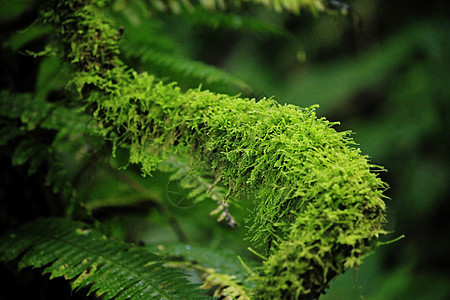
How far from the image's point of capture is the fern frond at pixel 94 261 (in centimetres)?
82

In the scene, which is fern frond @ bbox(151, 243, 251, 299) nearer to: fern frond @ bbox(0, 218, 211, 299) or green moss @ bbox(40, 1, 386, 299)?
fern frond @ bbox(0, 218, 211, 299)

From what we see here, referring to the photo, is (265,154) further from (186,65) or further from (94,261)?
(186,65)

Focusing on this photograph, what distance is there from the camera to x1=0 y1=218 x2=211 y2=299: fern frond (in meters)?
0.82

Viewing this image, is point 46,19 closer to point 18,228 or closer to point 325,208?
point 18,228

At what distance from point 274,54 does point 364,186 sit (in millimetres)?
4818

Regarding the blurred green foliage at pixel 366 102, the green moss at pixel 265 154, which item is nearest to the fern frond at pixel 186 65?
A: the blurred green foliage at pixel 366 102

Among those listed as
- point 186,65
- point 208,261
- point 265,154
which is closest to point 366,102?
point 186,65

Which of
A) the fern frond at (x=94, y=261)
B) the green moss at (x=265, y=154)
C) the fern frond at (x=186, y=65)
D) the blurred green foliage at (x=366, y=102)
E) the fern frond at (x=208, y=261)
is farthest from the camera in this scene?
the blurred green foliage at (x=366, y=102)

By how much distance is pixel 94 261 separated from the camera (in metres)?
0.92

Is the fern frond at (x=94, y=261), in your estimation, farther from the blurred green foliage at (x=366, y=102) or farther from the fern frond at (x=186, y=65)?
the fern frond at (x=186, y=65)

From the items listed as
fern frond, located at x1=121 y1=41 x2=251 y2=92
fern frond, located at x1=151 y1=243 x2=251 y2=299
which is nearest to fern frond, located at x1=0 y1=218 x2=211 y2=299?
fern frond, located at x1=151 y1=243 x2=251 y2=299

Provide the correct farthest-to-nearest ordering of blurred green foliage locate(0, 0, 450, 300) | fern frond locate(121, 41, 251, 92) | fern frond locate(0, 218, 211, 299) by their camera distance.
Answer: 1. blurred green foliage locate(0, 0, 450, 300)
2. fern frond locate(121, 41, 251, 92)
3. fern frond locate(0, 218, 211, 299)

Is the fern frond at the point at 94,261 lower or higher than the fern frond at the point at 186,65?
lower

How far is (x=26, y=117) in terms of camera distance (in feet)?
3.86
